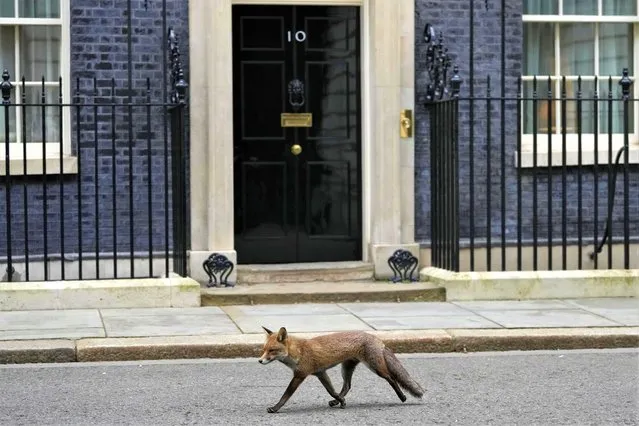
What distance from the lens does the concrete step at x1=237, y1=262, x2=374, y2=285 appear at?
12.0 metres

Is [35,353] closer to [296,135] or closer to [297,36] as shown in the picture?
[296,135]

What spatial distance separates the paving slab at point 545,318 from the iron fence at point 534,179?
3.25 feet

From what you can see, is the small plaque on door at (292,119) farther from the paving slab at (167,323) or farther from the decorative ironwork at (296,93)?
the paving slab at (167,323)

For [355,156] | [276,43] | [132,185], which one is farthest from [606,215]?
[132,185]

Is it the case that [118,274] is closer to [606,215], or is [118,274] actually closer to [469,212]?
[469,212]

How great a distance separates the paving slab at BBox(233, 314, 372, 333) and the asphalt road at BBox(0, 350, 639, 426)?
2.73ft

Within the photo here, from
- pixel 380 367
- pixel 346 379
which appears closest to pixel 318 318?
pixel 346 379

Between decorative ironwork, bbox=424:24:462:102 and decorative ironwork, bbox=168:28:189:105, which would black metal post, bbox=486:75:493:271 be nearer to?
decorative ironwork, bbox=424:24:462:102

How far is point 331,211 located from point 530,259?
199 cm

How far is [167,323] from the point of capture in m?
10.1

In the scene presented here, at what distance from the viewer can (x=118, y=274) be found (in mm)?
11633

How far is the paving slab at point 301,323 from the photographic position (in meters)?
9.83

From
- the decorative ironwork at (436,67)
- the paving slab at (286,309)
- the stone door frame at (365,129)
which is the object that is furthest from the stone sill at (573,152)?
the paving slab at (286,309)

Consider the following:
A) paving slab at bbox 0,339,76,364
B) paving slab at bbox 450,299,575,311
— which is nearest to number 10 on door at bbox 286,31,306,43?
paving slab at bbox 450,299,575,311
